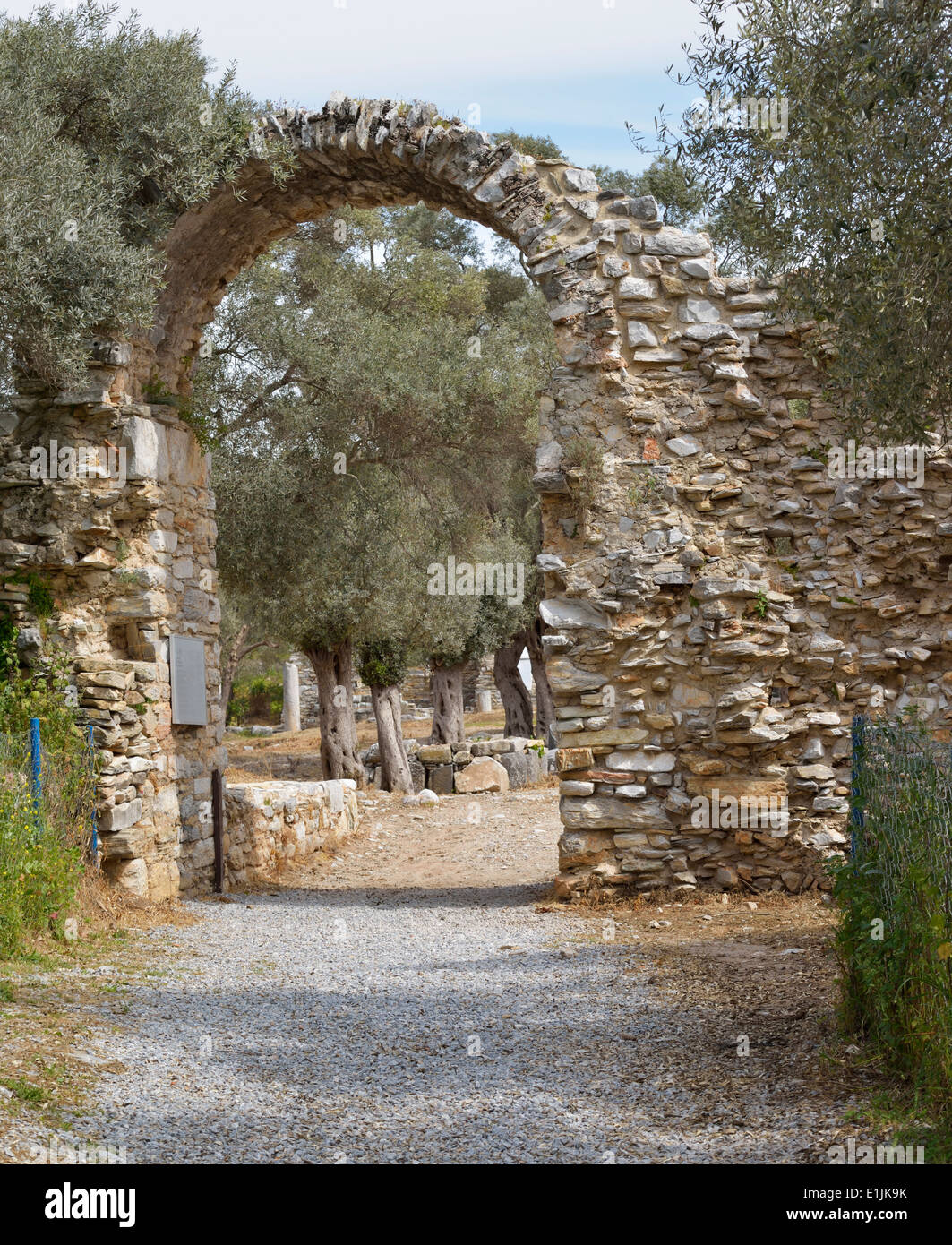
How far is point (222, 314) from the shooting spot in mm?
13109

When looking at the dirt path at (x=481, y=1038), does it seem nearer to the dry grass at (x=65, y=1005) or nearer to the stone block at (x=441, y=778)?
the dry grass at (x=65, y=1005)

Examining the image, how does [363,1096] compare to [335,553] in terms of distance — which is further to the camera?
[335,553]

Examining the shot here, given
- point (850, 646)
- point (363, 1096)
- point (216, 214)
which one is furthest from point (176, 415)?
point (363, 1096)

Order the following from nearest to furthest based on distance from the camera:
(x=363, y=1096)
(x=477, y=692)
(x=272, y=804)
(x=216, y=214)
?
(x=363, y=1096) → (x=216, y=214) → (x=272, y=804) → (x=477, y=692)

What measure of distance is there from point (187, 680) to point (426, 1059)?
515 cm

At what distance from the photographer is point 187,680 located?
9.41m

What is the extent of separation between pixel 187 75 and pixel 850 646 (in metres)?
6.77

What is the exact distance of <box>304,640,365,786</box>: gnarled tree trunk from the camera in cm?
1678
